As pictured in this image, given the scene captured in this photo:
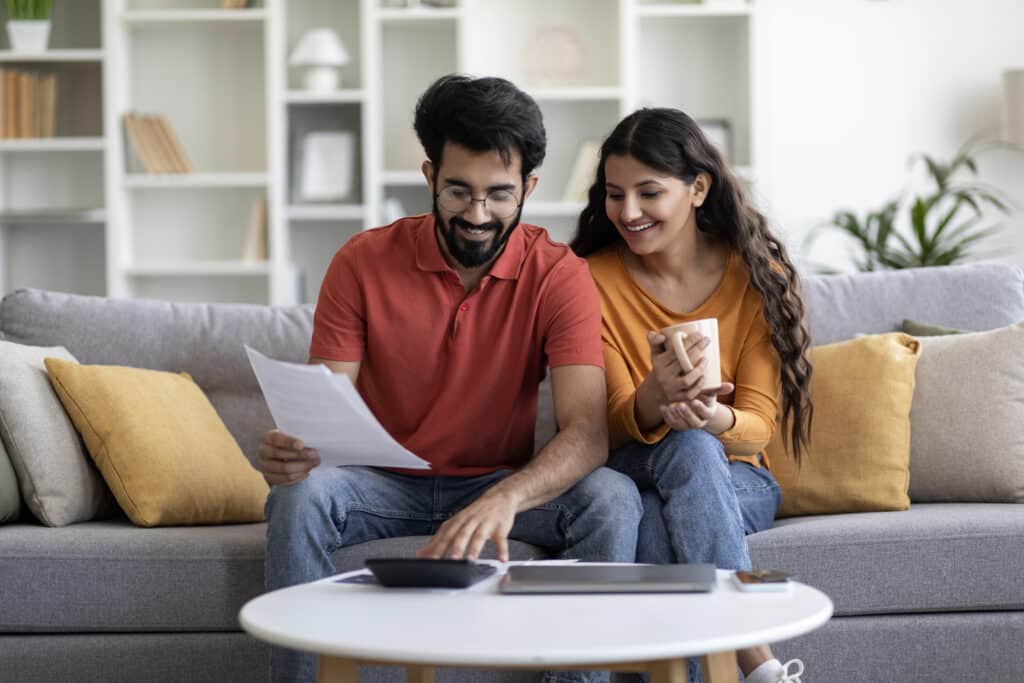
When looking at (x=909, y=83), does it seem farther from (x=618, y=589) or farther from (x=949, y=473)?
(x=618, y=589)

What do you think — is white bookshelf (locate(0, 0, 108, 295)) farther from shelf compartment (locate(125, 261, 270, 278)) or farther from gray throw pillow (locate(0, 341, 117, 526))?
gray throw pillow (locate(0, 341, 117, 526))

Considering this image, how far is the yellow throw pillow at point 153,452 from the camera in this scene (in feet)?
7.03

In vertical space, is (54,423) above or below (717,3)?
below

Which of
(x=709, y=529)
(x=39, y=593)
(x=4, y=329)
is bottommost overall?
(x=39, y=593)

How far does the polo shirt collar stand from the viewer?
2029mm

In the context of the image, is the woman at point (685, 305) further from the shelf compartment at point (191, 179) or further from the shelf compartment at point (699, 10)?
the shelf compartment at point (191, 179)

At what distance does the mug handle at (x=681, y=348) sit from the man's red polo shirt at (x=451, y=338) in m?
0.26

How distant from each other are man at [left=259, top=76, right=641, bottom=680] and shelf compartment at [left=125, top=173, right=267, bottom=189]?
244 centimetres

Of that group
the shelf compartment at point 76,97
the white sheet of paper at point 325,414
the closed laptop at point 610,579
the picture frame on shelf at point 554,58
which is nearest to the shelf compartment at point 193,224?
the shelf compartment at point 76,97

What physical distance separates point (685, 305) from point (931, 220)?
2651 millimetres

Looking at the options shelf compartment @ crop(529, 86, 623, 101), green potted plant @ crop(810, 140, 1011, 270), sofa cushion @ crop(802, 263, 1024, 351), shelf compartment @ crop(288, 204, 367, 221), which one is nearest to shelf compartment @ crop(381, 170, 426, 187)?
shelf compartment @ crop(288, 204, 367, 221)

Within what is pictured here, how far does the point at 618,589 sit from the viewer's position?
4.39 feet

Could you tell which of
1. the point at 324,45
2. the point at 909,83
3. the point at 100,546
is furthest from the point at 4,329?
the point at 909,83

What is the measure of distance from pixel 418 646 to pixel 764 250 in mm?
1282
